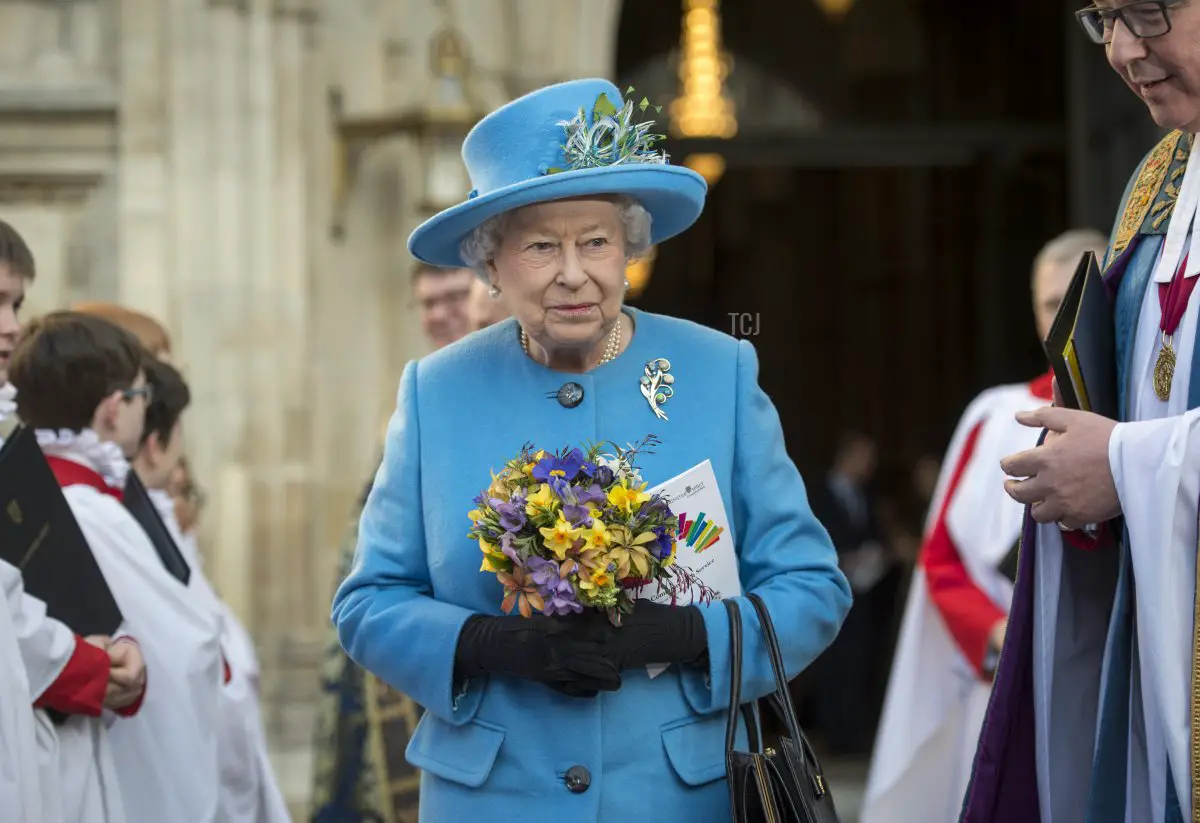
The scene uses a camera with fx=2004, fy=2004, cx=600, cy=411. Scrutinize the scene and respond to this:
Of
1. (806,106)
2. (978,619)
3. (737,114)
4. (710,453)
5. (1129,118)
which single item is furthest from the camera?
(806,106)

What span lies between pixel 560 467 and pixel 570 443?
0.84 ft

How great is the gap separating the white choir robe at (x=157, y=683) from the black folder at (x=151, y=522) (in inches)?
8.0

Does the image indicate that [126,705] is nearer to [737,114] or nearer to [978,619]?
[978,619]

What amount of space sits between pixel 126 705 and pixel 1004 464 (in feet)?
6.21

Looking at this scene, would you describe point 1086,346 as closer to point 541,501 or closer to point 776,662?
point 776,662

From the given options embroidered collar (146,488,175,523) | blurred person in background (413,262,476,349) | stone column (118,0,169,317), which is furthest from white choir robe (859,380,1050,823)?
stone column (118,0,169,317)

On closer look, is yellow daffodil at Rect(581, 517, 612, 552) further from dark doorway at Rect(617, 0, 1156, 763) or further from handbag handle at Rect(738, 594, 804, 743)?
dark doorway at Rect(617, 0, 1156, 763)

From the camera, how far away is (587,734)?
317 cm

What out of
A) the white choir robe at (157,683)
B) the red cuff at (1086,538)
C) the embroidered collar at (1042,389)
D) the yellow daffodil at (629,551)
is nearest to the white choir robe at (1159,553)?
the red cuff at (1086,538)

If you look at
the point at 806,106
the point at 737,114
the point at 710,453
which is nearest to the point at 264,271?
the point at 710,453

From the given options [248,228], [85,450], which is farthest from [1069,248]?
[248,228]

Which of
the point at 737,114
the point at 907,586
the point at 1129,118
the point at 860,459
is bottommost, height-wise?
the point at 907,586

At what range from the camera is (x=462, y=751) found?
126 inches

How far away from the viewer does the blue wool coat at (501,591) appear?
3.17 meters
